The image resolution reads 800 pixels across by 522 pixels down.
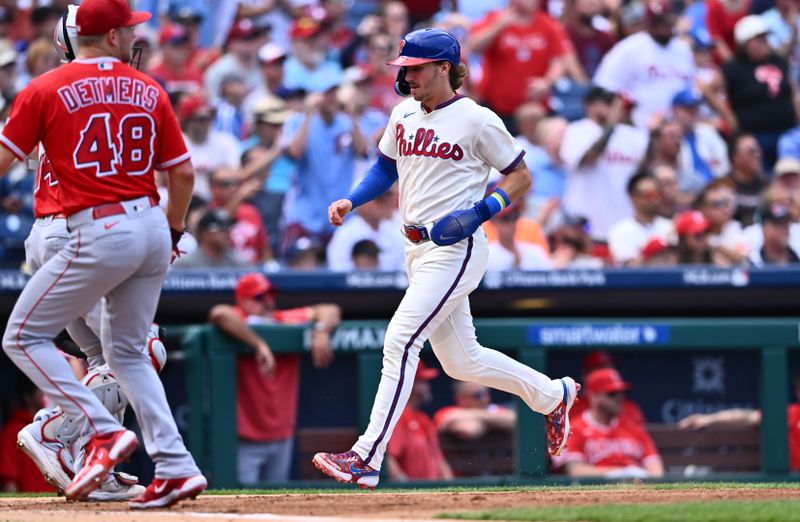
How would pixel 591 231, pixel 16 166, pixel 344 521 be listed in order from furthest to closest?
pixel 591 231 → pixel 16 166 → pixel 344 521

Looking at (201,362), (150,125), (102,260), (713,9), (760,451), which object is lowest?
(760,451)

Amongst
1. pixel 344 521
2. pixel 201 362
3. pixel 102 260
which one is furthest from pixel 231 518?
pixel 201 362

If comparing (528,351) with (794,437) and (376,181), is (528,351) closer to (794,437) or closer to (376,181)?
(794,437)

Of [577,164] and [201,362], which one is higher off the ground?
[577,164]

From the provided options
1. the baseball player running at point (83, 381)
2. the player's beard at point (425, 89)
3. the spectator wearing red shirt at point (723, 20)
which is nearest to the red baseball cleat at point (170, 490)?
the baseball player running at point (83, 381)

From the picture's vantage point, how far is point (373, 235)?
9.80 metres

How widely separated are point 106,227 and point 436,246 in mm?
1480

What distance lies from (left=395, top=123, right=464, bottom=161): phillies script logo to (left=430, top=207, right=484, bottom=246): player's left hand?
25 cm

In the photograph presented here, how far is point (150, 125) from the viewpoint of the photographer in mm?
5004

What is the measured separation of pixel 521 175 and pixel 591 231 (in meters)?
4.95

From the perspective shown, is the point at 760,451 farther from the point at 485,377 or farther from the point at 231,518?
the point at 231,518

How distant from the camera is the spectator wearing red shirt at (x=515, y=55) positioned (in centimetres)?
1165

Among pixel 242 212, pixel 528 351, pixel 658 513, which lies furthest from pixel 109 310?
pixel 242 212

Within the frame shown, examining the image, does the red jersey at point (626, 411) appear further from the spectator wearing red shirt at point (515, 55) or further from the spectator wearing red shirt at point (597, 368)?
the spectator wearing red shirt at point (515, 55)
